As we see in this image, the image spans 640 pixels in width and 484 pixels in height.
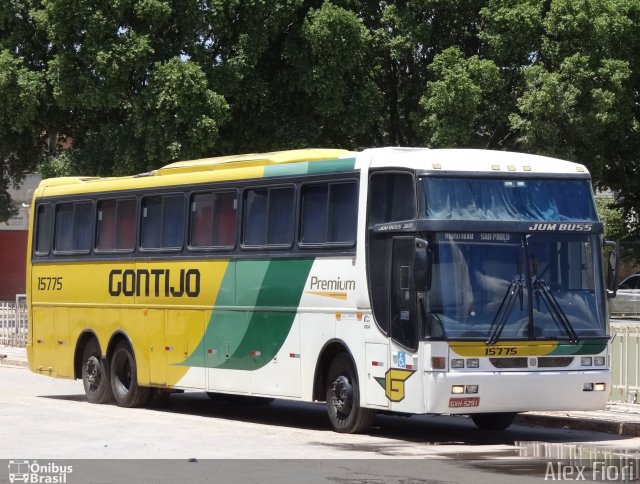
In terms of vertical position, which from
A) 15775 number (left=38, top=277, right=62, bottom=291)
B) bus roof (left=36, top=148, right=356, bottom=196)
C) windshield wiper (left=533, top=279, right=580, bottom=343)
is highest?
bus roof (left=36, top=148, right=356, bottom=196)

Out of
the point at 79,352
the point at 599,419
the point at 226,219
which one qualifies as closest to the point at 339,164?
the point at 226,219

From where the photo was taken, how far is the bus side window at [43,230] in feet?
74.4

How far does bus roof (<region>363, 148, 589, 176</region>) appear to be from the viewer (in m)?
15.4

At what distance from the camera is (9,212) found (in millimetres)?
39625

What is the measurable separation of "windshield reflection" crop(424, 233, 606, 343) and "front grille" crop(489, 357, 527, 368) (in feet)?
0.81

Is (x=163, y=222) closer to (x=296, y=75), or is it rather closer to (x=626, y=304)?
(x=296, y=75)

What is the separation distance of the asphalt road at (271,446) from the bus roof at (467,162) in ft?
10.5

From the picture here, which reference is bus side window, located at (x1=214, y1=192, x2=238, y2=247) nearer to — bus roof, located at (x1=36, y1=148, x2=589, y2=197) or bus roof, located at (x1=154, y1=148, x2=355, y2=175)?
bus roof, located at (x1=36, y1=148, x2=589, y2=197)

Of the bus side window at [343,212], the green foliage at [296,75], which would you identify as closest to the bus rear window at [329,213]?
the bus side window at [343,212]

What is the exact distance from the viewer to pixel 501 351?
14906 millimetres

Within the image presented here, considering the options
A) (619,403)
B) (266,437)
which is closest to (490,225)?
(266,437)

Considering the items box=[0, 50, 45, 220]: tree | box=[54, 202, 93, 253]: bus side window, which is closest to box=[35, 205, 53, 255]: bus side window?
box=[54, 202, 93, 253]: bus side window

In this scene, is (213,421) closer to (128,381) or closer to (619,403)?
(128,381)

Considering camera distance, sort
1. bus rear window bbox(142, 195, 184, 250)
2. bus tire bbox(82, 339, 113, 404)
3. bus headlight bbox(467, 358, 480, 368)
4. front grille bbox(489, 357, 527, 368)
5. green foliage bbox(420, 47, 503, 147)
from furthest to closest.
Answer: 1. green foliage bbox(420, 47, 503, 147)
2. bus tire bbox(82, 339, 113, 404)
3. bus rear window bbox(142, 195, 184, 250)
4. front grille bbox(489, 357, 527, 368)
5. bus headlight bbox(467, 358, 480, 368)
